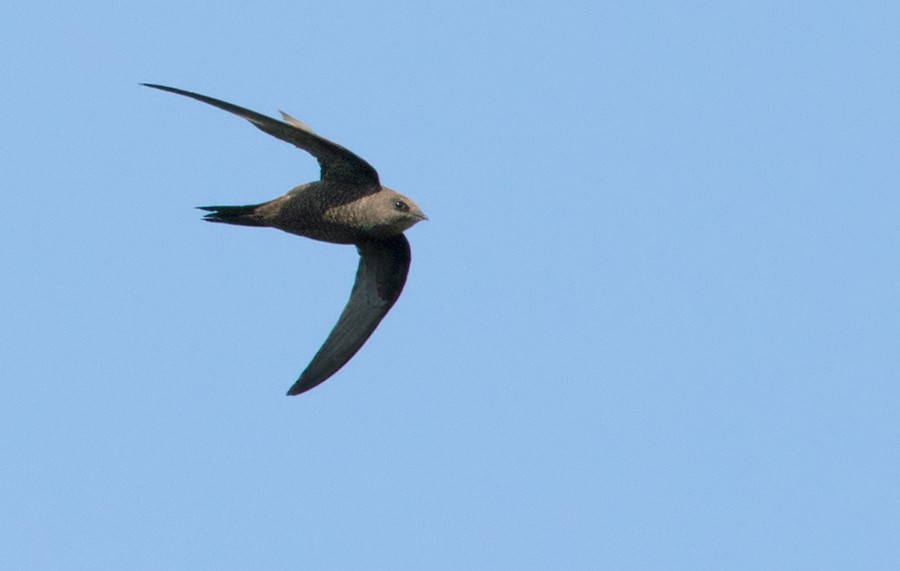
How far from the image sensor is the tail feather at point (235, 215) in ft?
50.8

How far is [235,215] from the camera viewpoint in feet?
51.0

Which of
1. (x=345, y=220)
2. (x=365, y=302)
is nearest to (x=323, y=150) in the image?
(x=345, y=220)

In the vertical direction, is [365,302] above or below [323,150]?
below

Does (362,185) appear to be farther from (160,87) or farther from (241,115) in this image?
(160,87)

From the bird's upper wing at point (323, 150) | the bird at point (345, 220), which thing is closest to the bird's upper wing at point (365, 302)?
the bird at point (345, 220)

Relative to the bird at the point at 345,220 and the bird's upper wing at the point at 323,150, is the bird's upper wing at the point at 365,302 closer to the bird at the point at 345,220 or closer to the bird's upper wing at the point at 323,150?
the bird at the point at 345,220

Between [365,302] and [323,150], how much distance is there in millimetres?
2107

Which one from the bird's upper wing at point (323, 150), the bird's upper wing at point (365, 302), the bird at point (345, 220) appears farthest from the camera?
the bird's upper wing at point (365, 302)

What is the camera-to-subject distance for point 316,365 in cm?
1608

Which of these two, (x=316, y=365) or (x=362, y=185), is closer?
(x=362, y=185)

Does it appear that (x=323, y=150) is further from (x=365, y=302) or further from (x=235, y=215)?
(x=365, y=302)

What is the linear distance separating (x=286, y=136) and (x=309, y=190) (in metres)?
Result: 0.69

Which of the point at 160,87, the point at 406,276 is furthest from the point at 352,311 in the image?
the point at 160,87

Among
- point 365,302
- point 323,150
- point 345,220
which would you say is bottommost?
point 365,302
